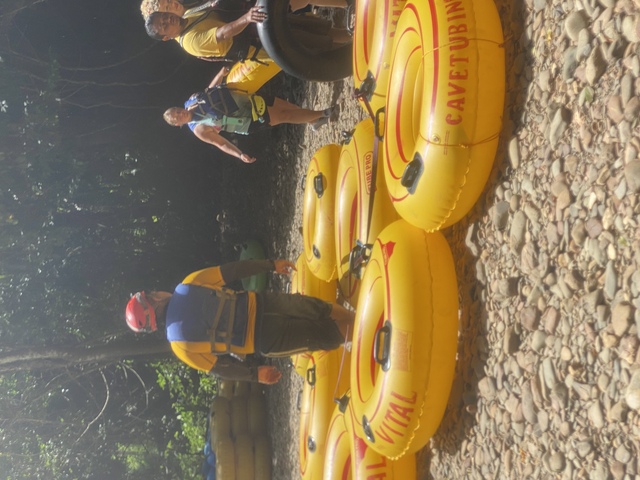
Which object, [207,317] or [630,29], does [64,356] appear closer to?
[207,317]

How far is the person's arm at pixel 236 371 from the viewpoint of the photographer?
13.2 ft

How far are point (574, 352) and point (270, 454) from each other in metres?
5.10

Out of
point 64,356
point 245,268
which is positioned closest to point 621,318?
point 245,268

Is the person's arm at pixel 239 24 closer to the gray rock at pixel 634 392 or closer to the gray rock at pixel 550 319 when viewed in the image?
the gray rock at pixel 550 319

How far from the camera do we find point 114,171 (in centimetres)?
679

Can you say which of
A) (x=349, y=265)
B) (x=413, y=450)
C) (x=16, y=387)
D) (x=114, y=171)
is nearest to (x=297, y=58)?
(x=349, y=265)

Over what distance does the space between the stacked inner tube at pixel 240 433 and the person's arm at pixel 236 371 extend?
2001mm

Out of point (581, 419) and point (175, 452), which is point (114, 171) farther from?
point (581, 419)

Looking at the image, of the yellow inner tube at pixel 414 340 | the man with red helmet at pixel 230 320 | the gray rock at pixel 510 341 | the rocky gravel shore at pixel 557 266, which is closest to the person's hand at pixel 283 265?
the man with red helmet at pixel 230 320

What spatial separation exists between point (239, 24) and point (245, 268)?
5.29 feet

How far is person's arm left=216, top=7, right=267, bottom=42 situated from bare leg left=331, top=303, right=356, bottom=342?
6.29 feet

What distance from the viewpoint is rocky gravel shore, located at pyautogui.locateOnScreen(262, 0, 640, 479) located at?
162 centimetres

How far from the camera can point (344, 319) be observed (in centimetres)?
391

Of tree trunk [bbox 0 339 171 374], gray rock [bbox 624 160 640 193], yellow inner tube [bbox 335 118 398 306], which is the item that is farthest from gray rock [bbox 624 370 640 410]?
tree trunk [bbox 0 339 171 374]
